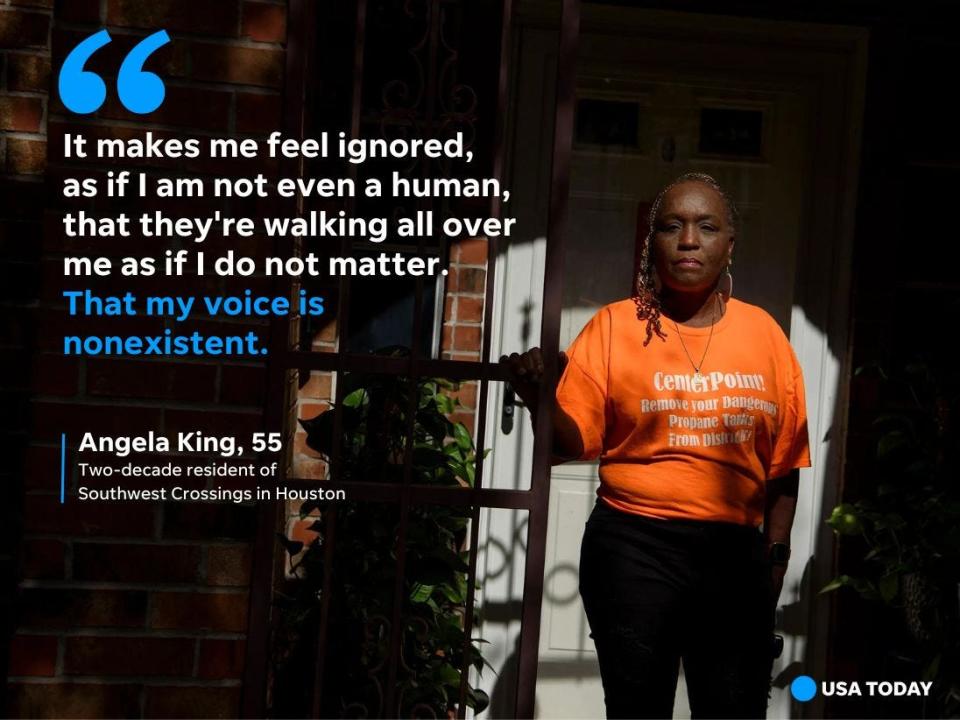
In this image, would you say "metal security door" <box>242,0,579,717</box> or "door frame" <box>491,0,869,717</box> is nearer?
"metal security door" <box>242,0,579,717</box>

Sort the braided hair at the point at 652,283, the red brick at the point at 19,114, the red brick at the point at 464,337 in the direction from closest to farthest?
the braided hair at the point at 652,283 < the red brick at the point at 19,114 < the red brick at the point at 464,337

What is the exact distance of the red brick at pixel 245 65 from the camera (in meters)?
2.39

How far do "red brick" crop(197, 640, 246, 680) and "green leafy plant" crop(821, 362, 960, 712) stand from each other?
2227 mm

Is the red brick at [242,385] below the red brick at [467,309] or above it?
below

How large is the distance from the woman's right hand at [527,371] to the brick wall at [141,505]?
524mm

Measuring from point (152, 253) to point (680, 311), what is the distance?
1.16m

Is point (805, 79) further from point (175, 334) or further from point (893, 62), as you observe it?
point (175, 334)

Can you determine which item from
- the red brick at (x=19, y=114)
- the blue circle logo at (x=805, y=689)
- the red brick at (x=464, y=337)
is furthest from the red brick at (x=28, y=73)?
the blue circle logo at (x=805, y=689)

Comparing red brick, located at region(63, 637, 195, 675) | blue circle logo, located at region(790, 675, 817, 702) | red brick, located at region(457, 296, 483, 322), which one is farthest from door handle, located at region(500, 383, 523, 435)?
red brick, located at region(63, 637, 195, 675)

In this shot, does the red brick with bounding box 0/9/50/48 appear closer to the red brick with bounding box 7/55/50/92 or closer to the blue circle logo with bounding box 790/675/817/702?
the red brick with bounding box 7/55/50/92

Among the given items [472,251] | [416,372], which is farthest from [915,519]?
[416,372]

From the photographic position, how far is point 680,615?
8.23 feet

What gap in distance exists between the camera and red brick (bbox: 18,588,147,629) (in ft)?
7.77

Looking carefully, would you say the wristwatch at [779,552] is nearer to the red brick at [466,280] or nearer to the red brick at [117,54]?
the red brick at [466,280]
